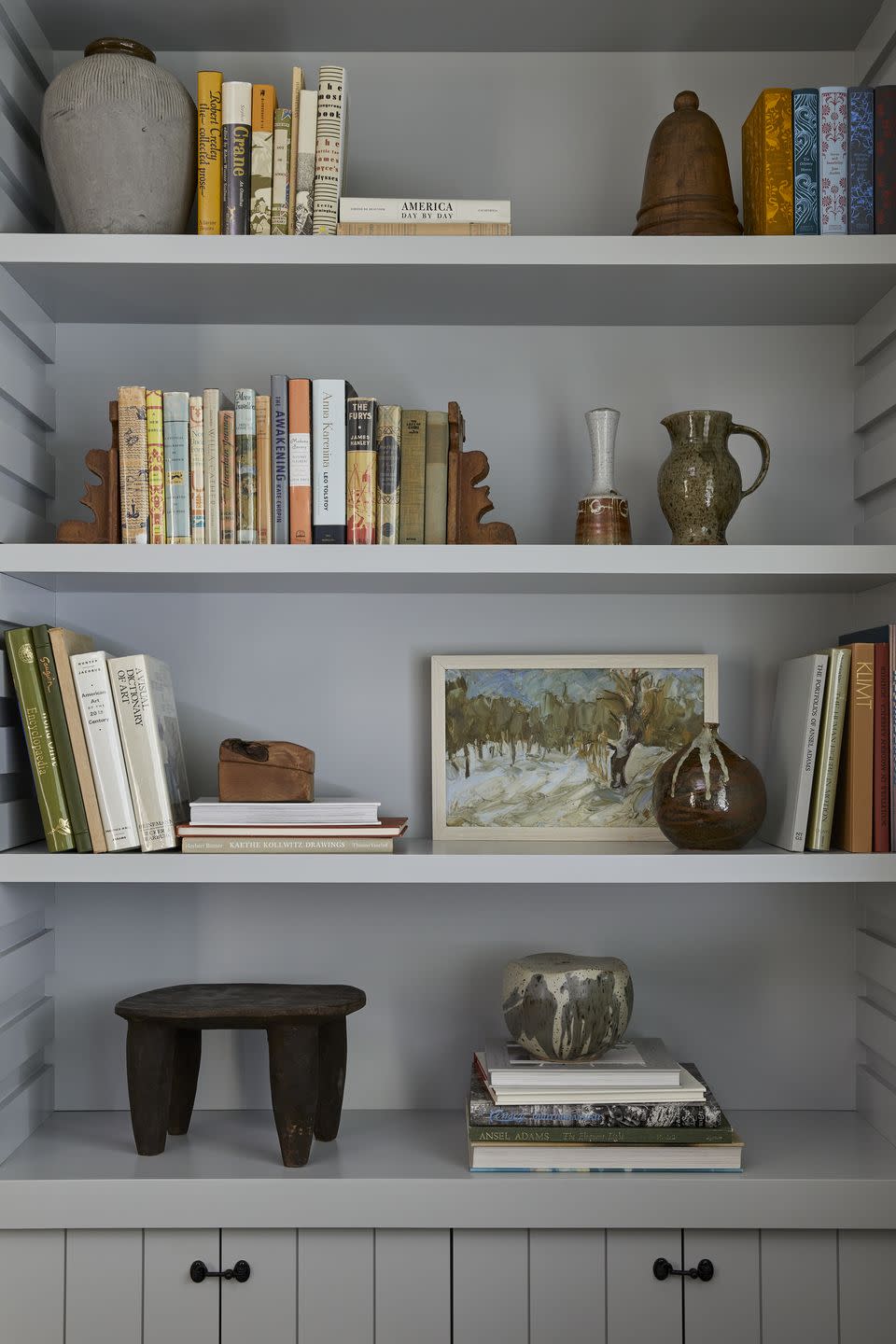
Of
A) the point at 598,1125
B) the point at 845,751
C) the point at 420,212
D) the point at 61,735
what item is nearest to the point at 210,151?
the point at 420,212

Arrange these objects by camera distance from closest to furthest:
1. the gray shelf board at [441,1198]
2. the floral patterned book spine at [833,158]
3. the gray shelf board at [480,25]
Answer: the gray shelf board at [441,1198]
the floral patterned book spine at [833,158]
the gray shelf board at [480,25]

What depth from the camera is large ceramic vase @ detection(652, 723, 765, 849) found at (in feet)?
5.13

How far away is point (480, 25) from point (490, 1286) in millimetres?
1837

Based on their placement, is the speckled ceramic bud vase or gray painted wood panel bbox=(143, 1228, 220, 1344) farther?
the speckled ceramic bud vase

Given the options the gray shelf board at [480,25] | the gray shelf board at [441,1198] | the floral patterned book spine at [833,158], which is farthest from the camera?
the gray shelf board at [480,25]

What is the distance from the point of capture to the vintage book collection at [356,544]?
1536mm

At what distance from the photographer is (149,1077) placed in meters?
1.57

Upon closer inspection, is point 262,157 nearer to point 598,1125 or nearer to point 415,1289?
point 598,1125

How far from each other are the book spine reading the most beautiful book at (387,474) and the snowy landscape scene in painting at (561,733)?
1.00 ft

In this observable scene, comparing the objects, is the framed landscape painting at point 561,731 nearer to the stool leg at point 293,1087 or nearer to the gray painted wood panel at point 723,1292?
the stool leg at point 293,1087

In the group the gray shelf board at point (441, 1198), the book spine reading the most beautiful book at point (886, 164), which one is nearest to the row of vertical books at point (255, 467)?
the book spine reading the most beautiful book at point (886, 164)

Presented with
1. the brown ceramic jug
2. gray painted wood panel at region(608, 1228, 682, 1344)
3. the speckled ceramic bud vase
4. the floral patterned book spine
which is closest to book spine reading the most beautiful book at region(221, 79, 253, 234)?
the speckled ceramic bud vase

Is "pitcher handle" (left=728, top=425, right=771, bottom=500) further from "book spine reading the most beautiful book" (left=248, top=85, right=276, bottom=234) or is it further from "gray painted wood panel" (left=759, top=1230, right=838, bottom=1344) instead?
"gray painted wood panel" (left=759, top=1230, right=838, bottom=1344)

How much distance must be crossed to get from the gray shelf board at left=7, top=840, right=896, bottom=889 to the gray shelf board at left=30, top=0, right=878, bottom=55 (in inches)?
49.6
